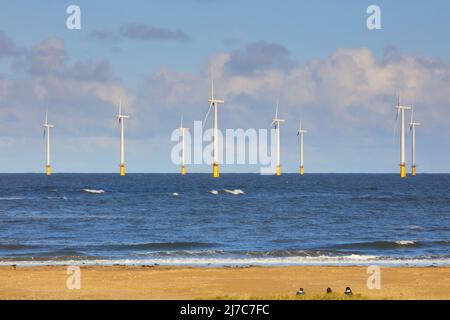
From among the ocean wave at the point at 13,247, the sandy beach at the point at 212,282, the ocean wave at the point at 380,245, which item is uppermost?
the sandy beach at the point at 212,282

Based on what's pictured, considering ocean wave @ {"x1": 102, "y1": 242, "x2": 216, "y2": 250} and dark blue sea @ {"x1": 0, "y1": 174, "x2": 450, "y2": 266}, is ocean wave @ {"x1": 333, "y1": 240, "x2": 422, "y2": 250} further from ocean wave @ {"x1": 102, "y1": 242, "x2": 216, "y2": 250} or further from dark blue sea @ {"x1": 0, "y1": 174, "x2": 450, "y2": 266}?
ocean wave @ {"x1": 102, "y1": 242, "x2": 216, "y2": 250}

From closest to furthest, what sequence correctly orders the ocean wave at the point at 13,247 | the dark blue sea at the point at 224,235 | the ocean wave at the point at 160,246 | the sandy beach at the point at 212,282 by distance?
the sandy beach at the point at 212,282 < the dark blue sea at the point at 224,235 < the ocean wave at the point at 13,247 < the ocean wave at the point at 160,246

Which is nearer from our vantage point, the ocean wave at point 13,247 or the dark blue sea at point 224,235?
the dark blue sea at point 224,235

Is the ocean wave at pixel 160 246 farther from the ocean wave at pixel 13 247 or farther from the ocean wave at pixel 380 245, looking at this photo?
the ocean wave at pixel 380 245

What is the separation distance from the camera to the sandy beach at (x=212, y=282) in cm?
3175

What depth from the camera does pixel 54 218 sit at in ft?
278

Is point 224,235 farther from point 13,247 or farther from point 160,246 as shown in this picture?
point 13,247

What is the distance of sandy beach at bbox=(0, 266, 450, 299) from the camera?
104ft

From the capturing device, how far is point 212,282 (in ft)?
120

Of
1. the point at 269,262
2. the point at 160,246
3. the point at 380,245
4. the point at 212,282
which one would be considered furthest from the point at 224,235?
the point at 212,282

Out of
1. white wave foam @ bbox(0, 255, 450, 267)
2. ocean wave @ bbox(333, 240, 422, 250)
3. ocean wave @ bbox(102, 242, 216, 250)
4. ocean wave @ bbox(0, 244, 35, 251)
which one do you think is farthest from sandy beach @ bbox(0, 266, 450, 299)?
ocean wave @ bbox(333, 240, 422, 250)

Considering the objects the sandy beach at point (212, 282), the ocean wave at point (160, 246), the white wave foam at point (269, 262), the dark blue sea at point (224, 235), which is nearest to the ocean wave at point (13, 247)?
the dark blue sea at point (224, 235)
